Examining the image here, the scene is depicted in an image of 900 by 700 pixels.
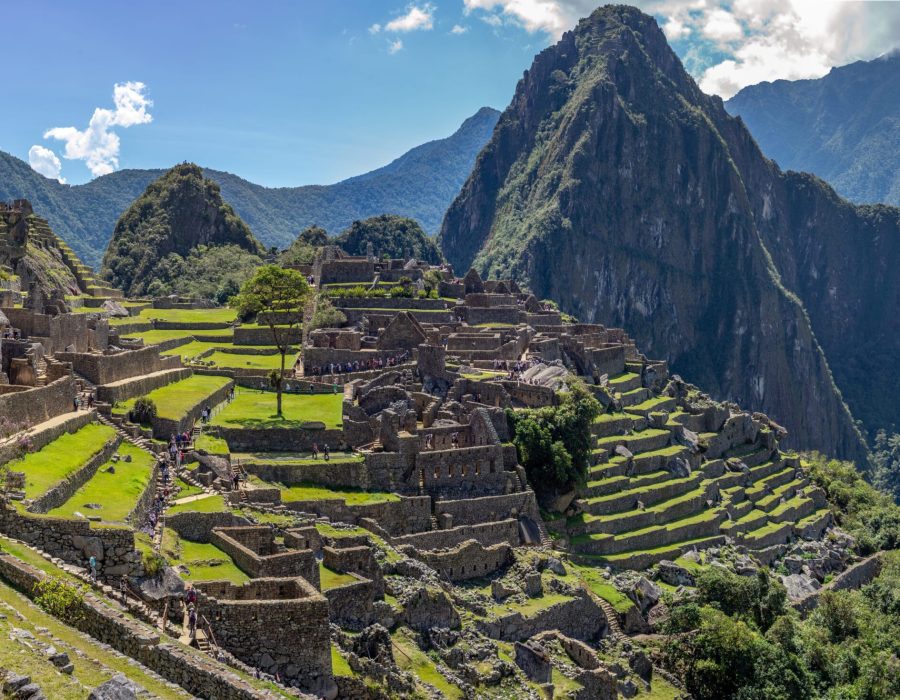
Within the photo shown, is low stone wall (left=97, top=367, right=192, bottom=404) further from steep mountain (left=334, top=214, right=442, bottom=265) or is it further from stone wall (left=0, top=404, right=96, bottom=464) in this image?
steep mountain (left=334, top=214, right=442, bottom=265)

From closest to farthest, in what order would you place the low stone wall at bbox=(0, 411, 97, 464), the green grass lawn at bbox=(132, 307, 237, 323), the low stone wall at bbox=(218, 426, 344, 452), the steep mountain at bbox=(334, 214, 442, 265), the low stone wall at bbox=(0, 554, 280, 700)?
the low stone wall at bbox=(0, 554, 280, 700), the low stone wall at bbox=(0, 411, 97, 464), the low stone wall at bbox=(218, 426, 344, 452), the green grass lawn at bbox=(132, 307, 237, 323), the steep mountain at bbox=(334, 214, 442, 265)

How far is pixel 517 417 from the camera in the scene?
46844 millimetres

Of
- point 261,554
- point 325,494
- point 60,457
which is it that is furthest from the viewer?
point 325,494

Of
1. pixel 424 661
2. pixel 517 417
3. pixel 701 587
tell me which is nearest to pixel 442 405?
pixel 517 417

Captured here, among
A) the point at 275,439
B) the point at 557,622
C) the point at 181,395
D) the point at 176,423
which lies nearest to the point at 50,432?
the point at 176,423

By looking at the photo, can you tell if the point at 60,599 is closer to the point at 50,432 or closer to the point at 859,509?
the point at 50,432

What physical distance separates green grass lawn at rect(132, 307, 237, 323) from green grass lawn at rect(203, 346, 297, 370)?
12104mm

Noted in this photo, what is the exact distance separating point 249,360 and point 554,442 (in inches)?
794

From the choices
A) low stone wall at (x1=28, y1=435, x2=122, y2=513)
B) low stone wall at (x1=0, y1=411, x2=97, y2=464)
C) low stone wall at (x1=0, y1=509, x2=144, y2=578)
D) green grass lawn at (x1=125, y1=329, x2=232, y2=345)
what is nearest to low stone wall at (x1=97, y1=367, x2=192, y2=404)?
low stone wall at (x1=0, y1=411, x2=97, y2=464)

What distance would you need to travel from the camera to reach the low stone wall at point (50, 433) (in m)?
26.9

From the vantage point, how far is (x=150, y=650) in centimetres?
1811

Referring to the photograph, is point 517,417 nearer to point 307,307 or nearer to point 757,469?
point 307,307

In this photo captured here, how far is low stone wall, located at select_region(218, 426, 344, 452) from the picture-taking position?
4081 centimetres

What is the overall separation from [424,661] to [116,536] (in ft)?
35.0
